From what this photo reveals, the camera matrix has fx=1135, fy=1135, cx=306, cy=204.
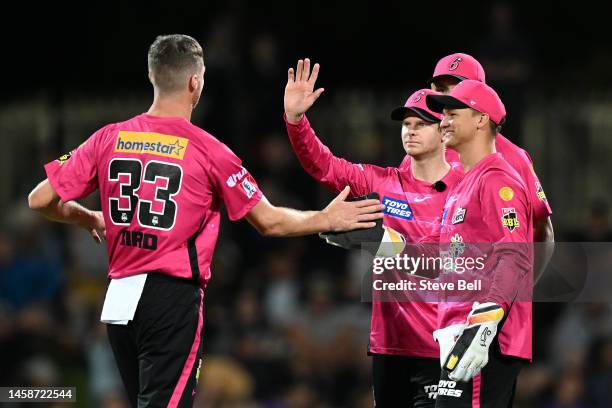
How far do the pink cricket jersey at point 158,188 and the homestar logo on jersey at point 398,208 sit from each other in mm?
971

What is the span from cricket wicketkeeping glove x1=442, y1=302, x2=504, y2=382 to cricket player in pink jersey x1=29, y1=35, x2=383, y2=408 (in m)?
0.87

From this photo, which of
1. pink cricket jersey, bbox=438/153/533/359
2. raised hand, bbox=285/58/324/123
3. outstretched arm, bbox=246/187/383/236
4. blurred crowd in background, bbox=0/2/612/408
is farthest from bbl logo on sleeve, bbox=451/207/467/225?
blurred crowd in background, bbox=0/2/612/408

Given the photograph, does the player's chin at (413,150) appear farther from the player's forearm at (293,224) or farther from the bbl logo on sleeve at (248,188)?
the bbl logo on sleeve at (248,188)

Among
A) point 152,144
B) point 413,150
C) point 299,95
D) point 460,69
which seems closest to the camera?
point 152,144

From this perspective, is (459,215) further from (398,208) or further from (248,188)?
(248,188)

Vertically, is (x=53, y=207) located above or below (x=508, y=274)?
above

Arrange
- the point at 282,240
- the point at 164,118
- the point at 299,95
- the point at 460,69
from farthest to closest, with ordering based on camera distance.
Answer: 1. the point at 282,240
2. the point at 460,69
3. the point at 299,95
4. the point at 164,118

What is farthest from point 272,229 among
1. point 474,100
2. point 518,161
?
point 518,161

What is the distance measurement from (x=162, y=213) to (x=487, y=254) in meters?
1.46

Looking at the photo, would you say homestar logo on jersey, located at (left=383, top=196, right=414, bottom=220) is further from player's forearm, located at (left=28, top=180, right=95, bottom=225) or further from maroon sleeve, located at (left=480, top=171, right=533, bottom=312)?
player's forearm, located at (left=28, top=180, right=95, bottom=225)

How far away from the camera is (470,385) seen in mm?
5035

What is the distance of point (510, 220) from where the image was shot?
16.2 ft

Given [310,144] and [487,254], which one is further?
[310,144]

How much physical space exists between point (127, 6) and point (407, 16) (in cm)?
348
